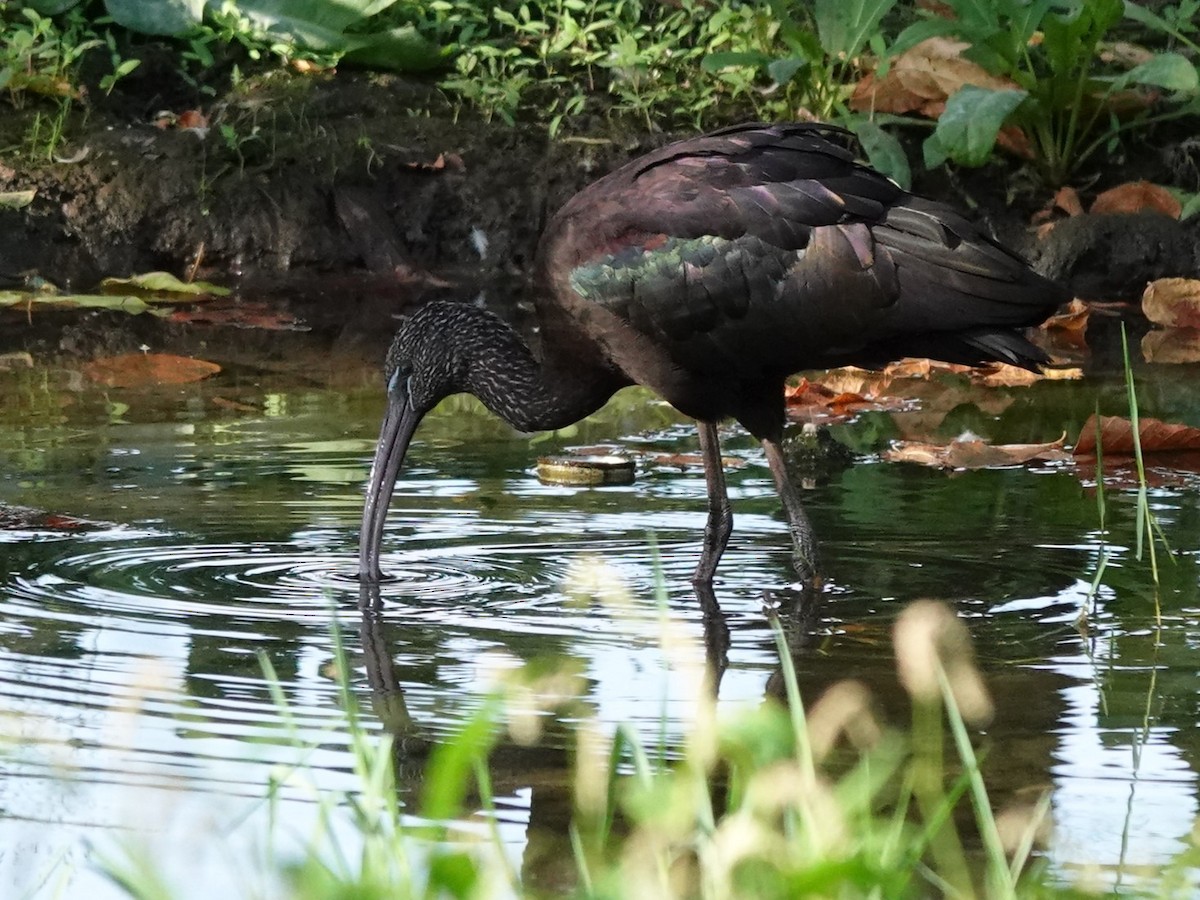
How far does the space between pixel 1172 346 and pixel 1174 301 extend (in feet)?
1.76

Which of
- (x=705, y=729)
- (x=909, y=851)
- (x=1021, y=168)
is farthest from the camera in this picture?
(x=1021, y=168)

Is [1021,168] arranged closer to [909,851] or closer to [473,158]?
[473,158]

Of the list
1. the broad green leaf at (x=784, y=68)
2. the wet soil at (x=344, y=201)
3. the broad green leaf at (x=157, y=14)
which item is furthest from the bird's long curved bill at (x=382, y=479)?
the broad green leaf at (x=157, y=14)

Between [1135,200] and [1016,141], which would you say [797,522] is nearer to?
[1135,200]

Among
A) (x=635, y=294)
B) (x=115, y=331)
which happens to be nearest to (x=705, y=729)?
(x=635, y=294)

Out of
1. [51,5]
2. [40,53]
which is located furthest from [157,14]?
[40,53]

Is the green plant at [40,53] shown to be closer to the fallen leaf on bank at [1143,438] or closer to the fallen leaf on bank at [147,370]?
the fallen leaf on bank at [147,370]

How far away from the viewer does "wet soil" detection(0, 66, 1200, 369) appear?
10.5 m

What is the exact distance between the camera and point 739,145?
19.3 feet

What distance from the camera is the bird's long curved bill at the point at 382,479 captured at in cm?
546

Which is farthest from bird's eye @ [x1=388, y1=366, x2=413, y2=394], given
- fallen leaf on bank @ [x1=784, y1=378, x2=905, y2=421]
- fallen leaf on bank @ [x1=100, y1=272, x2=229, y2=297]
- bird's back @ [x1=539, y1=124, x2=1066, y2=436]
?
fallen leaf on bank @ [x1=100, y1=272, x2=229, y2=297]

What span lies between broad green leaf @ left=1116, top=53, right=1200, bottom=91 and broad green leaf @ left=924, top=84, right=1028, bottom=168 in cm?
57

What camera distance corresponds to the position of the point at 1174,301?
9.88 m

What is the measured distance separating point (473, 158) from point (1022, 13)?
2938 mm
